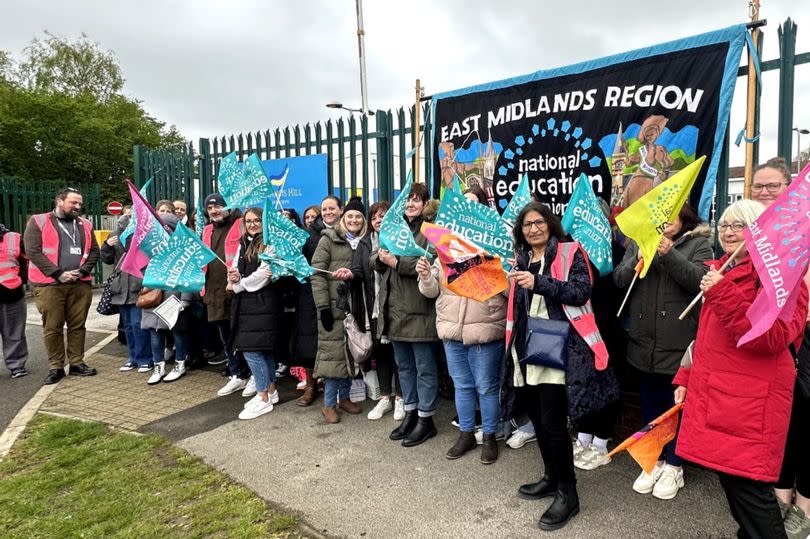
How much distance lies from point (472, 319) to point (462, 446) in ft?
3.19

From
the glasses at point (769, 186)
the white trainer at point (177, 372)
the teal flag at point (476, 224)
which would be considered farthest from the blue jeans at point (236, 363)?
the glasses at point (769, 186)

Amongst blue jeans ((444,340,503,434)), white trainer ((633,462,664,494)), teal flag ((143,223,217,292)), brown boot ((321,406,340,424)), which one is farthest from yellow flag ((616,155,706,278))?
teal flag ((143,223,217,292))

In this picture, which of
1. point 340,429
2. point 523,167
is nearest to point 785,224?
point 523,167

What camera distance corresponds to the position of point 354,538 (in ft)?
9.90

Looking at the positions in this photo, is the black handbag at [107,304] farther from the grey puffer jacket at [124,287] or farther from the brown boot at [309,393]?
the brown boot at [309,393]

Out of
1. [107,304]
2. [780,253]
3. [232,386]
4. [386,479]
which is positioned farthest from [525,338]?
[107,304]

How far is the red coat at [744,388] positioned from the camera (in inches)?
87.1

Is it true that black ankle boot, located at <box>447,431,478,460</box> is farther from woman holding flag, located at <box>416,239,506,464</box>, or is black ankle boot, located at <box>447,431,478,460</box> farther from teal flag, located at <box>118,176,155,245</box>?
teal flag, located at <box>118,176,155,245</box>

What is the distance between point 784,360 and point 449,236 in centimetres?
193

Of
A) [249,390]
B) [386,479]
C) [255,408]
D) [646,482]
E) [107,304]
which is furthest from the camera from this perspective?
[107,304]

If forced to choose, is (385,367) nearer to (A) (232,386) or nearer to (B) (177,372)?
(A) (232,386)

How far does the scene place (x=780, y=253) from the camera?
2.10 meters

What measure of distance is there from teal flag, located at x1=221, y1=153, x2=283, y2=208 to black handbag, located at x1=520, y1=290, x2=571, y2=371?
281 cm

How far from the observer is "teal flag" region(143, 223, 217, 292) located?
509 centimetres
